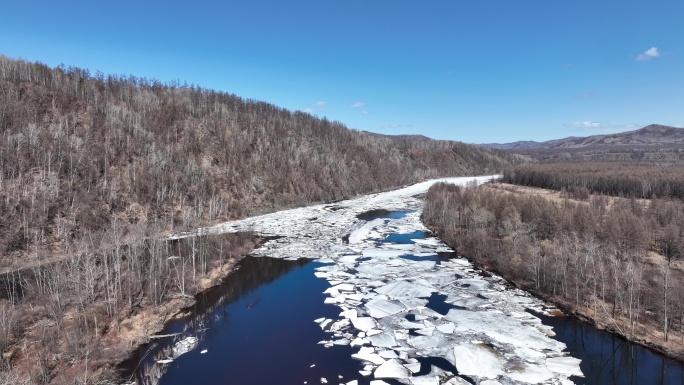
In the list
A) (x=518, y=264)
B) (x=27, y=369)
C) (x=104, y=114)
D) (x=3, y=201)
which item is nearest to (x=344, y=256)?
(x=518, y=264)

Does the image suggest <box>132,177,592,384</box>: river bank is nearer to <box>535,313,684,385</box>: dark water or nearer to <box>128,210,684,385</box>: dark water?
<box>128,210,684,385</box>: dark water

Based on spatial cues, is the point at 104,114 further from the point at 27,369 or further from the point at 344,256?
the point at 27,369

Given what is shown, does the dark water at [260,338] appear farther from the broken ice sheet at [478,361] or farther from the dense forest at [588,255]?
the dense forest at [588,255]

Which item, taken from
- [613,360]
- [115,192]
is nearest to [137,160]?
[115,192]

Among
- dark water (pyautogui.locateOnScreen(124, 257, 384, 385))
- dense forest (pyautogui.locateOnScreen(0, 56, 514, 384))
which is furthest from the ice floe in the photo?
dense forest (pyautogui.locateOnScreen(0, 56, 514, 384))

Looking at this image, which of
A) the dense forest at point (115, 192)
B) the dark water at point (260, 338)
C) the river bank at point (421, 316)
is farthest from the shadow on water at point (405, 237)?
the dense forest at point (115, 192)

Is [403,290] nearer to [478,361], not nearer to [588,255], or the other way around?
[478,361]
